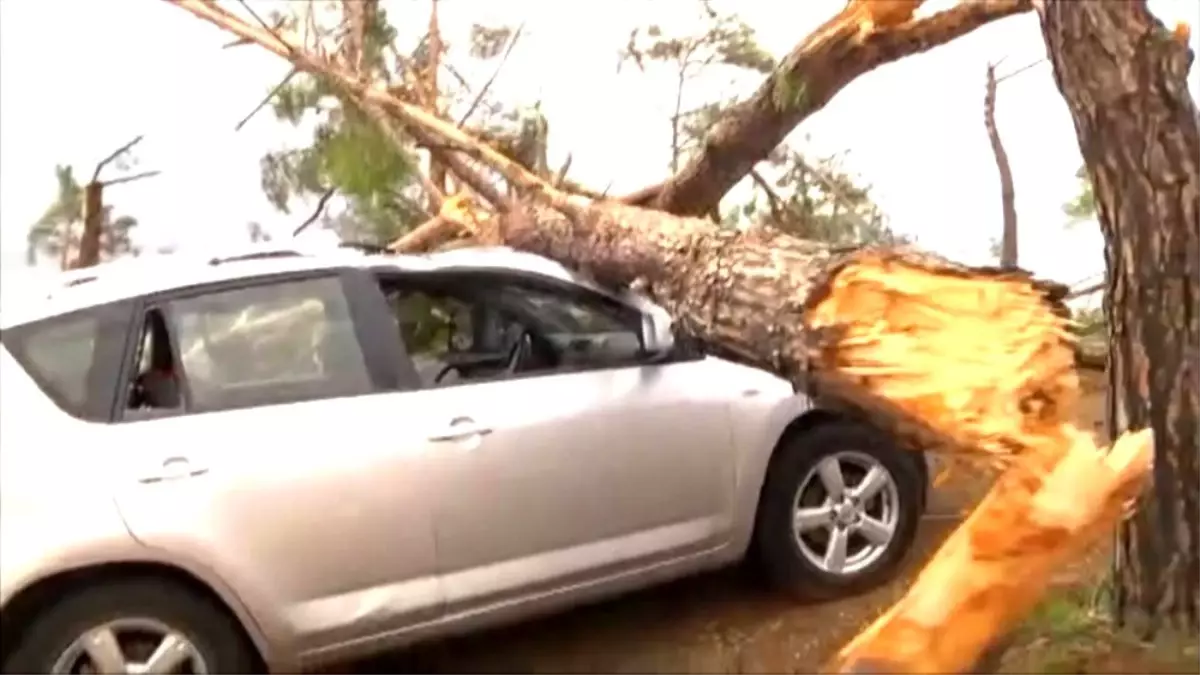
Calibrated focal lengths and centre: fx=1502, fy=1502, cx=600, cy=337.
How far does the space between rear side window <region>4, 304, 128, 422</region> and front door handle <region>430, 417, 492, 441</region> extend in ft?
2.01

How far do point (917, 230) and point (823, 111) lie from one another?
1.32ft

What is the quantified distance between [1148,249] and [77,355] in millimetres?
2038

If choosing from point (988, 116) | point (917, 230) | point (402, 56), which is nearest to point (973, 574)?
point (917, 230)

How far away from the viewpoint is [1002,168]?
389 cm

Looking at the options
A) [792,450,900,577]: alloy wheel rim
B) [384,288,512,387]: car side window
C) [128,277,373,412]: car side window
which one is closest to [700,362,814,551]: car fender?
[792,450,900,577]: alloy wheel rim

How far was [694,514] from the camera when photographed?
324 centimetres

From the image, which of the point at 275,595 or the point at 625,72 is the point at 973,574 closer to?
the point at 275,595

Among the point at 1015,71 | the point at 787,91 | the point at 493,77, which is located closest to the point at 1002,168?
the point at 1015,71

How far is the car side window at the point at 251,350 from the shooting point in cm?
280

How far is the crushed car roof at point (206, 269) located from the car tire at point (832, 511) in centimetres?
66

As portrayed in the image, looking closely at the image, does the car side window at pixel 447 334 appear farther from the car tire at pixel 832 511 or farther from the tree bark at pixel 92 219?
the tree bark at pixel 92 219

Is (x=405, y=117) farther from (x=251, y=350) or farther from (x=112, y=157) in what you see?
(x=251, y=350)

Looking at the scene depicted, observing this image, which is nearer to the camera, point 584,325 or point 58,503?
point 58,503

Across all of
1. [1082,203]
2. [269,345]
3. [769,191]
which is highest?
[769,191]
